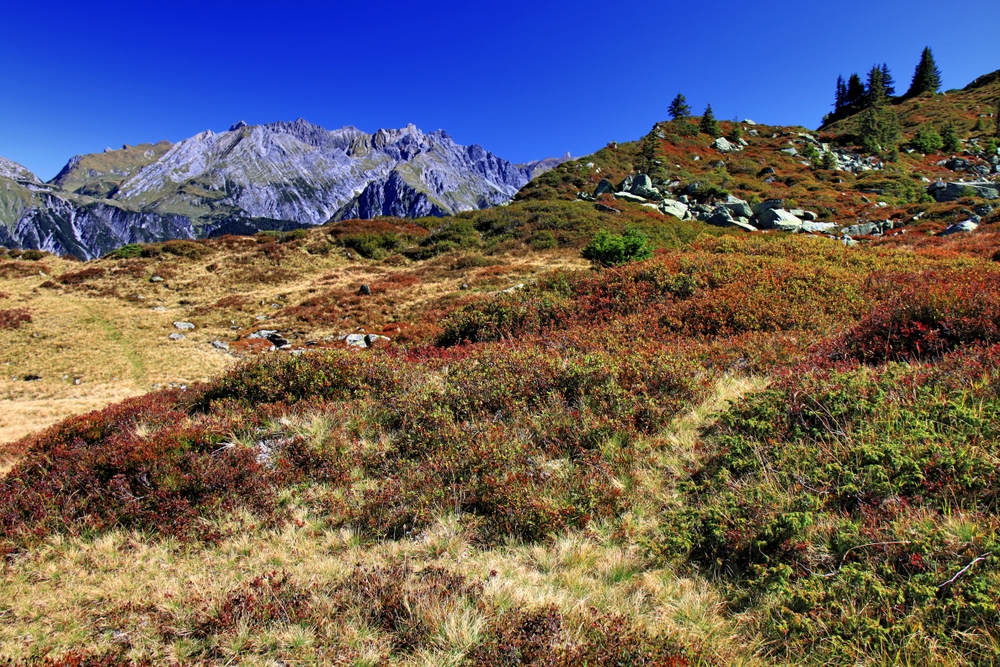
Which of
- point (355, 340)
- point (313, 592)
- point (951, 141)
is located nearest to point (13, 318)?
point (355, 340)

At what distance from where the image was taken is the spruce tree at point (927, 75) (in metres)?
82.1

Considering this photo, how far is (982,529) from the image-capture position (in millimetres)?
2828

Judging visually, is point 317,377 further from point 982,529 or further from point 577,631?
point 982,529

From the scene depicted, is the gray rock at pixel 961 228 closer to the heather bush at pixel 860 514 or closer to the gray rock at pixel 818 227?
the gray rock at pixel 818 227

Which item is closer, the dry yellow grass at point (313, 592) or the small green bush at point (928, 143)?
the dry yellow grass at point (313, 592)

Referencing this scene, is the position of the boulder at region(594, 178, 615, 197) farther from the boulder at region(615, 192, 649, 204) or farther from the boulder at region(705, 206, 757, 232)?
the boulder at region(705, 206, 757, 232)

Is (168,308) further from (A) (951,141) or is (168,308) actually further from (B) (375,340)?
(A) (951,141)

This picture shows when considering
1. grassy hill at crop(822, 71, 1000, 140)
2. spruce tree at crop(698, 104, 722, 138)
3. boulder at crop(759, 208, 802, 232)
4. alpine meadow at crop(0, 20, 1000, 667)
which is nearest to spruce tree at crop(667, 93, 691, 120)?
spruce tree at crop(698, 104, 722, 138)

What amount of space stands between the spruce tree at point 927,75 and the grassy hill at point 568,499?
355 feet

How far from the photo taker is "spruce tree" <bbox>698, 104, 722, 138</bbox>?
189 feet

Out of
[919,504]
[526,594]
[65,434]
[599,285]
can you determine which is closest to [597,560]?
[526,594]

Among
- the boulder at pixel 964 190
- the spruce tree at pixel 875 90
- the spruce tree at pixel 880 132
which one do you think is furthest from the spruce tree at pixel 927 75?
the boulder at pixel 964 190

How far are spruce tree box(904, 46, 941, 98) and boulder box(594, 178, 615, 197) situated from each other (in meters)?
85.8

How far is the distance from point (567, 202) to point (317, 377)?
33.1m
